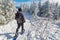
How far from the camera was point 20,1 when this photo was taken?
62.2 ft

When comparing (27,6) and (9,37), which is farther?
(27,6)

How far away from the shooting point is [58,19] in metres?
17.1

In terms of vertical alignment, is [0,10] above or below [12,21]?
above

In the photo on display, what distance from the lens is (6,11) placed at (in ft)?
45.3

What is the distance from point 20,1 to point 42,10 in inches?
103

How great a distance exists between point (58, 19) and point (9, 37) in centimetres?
806

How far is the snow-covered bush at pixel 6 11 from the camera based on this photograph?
1349cm

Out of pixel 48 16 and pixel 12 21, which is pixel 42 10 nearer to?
pixel 48 16

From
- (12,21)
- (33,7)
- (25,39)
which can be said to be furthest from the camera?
(33,7)

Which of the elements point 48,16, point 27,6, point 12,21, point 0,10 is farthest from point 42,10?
point 0,10

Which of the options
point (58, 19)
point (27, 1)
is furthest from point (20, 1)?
point (58, 19)

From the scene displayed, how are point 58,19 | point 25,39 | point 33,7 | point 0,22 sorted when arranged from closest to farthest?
point 25,39, point 0,22, point 58,19, point 33,7

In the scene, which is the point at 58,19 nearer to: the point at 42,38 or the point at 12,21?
the point at 12,21

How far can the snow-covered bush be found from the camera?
13492mm
